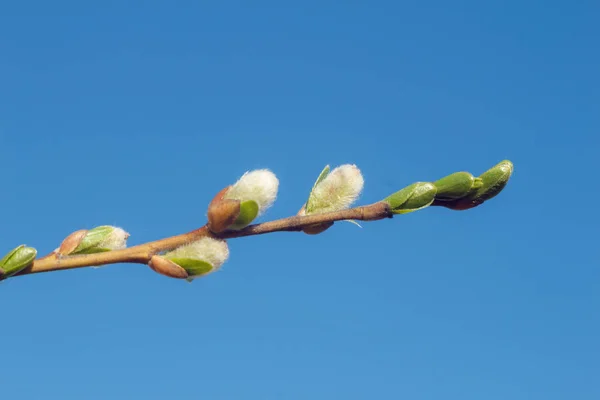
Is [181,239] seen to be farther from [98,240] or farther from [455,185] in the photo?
[455,185]

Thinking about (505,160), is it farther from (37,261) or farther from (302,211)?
(37,261)

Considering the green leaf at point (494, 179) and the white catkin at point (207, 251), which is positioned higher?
the green leaf at point (494, 179)

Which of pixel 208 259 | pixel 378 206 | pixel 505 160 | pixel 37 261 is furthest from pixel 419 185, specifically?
pixel 37 261

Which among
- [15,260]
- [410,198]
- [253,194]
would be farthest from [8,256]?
[410,198]

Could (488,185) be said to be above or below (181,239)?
above

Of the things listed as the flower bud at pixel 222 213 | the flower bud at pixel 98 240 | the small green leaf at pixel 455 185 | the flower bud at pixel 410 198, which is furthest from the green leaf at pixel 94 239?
the small green leaf at pixel 455 185

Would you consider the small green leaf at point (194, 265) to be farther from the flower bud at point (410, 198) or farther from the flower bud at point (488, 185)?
the flower bud at point (488, 185)

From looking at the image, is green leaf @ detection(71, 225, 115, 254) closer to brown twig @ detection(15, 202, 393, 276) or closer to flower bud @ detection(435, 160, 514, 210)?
brown twig @ detection(15, 202, 393, 276)

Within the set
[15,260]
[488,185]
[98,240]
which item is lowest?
[15,260]
